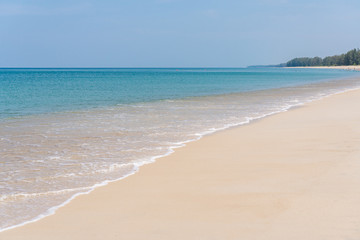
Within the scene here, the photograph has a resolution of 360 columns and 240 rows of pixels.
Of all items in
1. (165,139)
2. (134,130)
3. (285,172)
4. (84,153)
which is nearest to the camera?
(285,172)

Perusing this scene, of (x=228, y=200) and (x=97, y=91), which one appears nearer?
(x=228, y=200)

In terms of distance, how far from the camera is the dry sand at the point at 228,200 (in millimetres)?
4453

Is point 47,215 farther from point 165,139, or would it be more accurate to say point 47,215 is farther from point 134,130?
point 134,130

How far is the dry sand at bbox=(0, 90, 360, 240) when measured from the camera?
4.45 metres

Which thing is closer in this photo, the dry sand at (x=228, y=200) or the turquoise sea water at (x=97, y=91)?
the dry sand at (x=228, y=200)

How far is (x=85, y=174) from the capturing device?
7.07 metres

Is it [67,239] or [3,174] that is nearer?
[67,239]

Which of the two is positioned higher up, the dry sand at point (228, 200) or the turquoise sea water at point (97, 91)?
the turquoise sea water at point (97, 91)

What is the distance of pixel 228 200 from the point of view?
5.48 meters

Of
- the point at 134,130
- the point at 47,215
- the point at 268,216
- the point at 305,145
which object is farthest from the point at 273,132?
the point at 47,215

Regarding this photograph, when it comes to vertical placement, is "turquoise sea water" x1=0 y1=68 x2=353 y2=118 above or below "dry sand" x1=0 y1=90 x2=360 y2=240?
above

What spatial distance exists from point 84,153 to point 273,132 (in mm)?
5286

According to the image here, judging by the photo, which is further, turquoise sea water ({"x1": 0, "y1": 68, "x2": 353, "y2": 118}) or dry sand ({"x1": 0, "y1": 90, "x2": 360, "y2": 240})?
turquoise sea water ({"x1": 0, "y1": 68, "x2": 353, "y2": 118})

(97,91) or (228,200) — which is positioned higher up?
(97,91)
